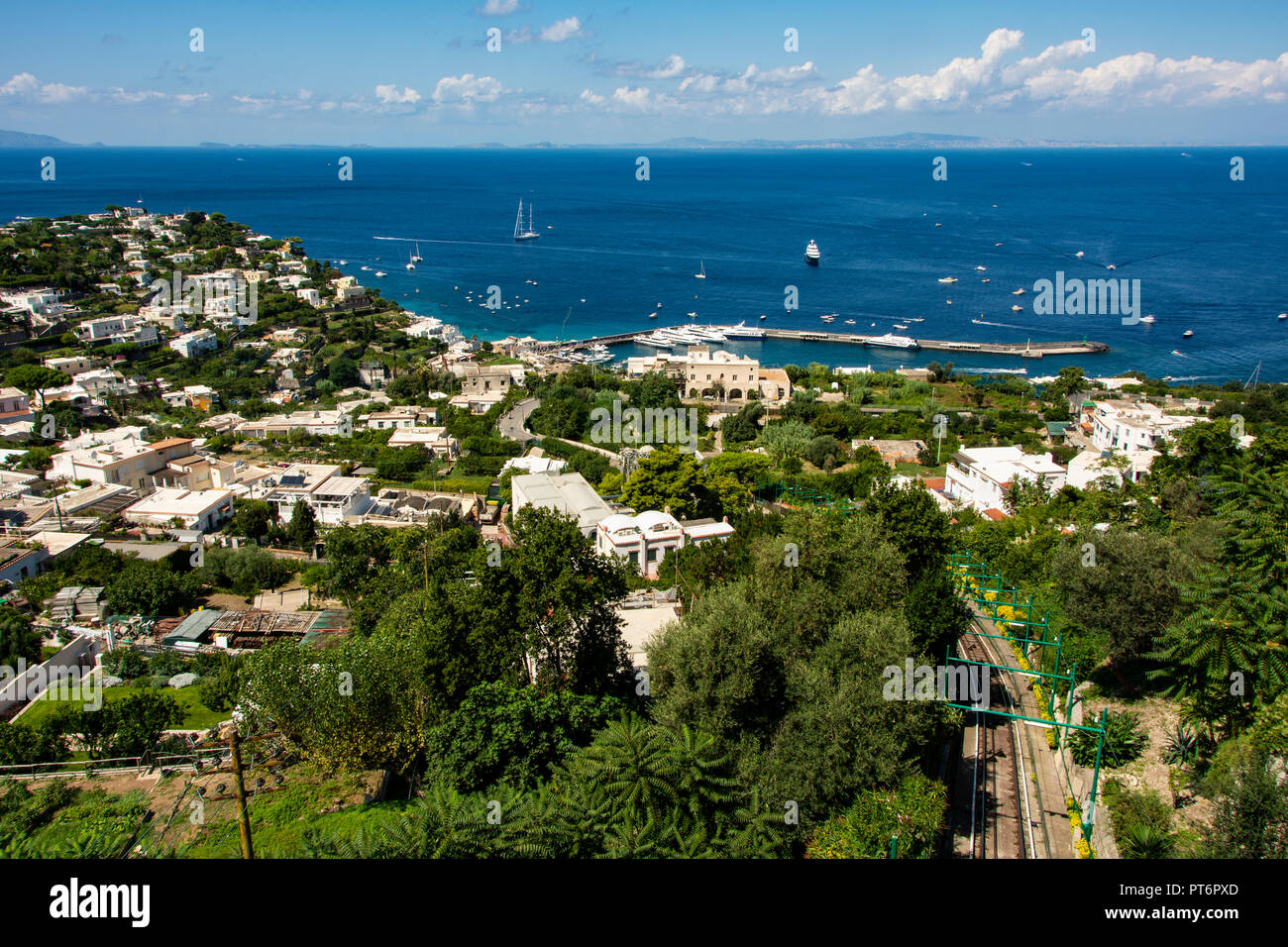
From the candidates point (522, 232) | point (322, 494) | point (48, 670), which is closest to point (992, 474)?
point (322, 494)

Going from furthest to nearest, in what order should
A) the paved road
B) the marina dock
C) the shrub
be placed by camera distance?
the marina dock, the paved road, the shrub

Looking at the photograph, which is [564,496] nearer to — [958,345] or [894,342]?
[894,342]

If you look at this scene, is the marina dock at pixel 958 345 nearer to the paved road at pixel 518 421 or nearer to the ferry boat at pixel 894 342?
the ferry boat at pixel 894 342

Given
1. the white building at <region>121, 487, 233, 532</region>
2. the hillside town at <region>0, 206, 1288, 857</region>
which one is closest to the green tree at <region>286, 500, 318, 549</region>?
the hillside town at <region>0, 206, 1288, 857</region>

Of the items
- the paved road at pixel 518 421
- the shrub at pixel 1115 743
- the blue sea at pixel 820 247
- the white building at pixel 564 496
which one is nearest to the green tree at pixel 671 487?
the white building at pixel 564 496

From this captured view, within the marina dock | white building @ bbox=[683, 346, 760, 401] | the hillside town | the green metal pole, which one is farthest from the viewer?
the marina dock

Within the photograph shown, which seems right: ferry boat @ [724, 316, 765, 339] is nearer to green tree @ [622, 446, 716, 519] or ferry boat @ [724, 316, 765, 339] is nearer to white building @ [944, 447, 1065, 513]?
white building @ [944, 447, 1065, 513]

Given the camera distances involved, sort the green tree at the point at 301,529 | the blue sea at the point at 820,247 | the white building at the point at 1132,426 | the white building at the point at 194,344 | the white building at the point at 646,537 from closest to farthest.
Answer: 1. the white building at the point at 646,537
2. the green tree at the point at 301,529
3. the white building at the point at 1132,426
4. the white building at the point at 194,344
5. the blue sea at the point at 820,247

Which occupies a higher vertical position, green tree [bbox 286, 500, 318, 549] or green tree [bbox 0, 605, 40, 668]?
green tree [bbox 286, 500, 318, 549]
